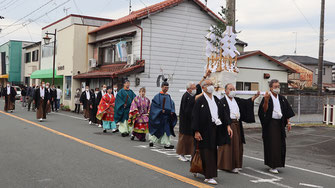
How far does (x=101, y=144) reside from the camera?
407 inches

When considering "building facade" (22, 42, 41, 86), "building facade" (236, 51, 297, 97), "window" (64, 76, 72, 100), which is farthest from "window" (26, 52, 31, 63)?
"building facade" (236, 51, 297, 97)

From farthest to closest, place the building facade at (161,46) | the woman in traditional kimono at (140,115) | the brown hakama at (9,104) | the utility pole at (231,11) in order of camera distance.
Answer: the brown hakama at (9,104) < the building facade at (161,46) < the utility pole at (231,11) < the woman in traditional kimono at (140,115)

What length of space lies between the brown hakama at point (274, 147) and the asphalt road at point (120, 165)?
232 mm

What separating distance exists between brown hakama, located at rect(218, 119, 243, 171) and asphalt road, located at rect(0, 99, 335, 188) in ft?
0.60

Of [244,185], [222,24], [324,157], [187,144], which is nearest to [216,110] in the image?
[244,185]

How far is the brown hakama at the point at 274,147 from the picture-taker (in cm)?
728

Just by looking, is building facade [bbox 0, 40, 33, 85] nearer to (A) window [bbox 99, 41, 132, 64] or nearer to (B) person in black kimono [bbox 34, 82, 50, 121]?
(A) window [bbox 99, 41, 132, 64]

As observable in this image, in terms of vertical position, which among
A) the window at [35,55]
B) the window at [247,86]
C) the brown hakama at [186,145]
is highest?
the window at [35,55]

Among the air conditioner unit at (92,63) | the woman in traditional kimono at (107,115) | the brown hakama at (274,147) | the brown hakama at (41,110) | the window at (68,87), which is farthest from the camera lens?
the window at (68,87)

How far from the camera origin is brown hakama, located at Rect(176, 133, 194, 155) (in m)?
8.32

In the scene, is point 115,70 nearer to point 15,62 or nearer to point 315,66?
point 15,62

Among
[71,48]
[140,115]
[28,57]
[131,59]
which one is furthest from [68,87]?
[28,57]

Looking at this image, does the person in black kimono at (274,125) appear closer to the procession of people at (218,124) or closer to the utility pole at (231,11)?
the procession of people at (218,124)

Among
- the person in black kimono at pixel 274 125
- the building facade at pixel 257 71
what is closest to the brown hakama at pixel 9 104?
the building facade at pixel 257 71
